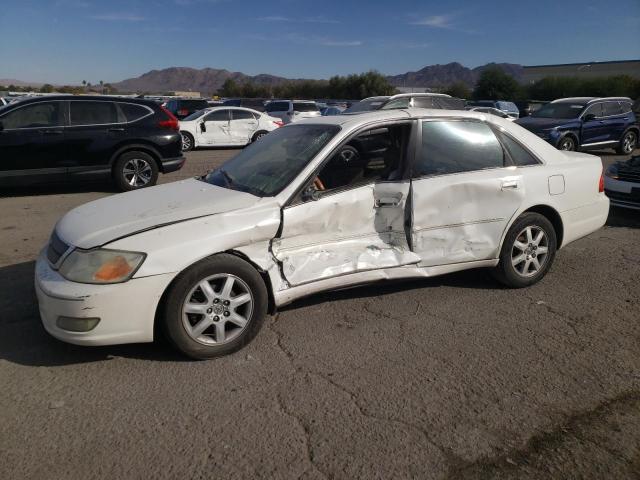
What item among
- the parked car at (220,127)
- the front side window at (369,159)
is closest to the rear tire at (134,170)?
the front side window at (369,159)

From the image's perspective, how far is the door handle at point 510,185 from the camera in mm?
4328

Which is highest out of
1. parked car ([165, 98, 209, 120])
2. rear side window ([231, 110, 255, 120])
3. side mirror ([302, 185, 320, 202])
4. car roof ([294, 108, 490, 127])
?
parked car ([165, 98, 209, 120])

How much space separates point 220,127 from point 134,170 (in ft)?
26.4

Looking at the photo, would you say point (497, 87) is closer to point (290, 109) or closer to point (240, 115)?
point (290, 109)

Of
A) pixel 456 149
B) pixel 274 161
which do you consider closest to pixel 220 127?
pixel 274 161

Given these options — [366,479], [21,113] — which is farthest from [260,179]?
[21,113]

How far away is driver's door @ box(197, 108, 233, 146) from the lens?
16.6m

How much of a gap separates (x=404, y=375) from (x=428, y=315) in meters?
0.95

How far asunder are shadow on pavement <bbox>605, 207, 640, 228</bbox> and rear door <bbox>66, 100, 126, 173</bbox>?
7.86 meters

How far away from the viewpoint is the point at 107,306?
3.04m

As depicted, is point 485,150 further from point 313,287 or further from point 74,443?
point 74,443

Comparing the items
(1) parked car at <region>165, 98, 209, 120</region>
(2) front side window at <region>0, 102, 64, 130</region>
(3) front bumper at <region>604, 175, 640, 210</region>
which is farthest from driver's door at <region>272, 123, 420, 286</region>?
(1) parked car at <region>165, 98, 209, 120</region>

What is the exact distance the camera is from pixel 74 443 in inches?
101

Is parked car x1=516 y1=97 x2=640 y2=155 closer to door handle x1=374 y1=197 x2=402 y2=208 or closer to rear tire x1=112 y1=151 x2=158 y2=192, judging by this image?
rear tire x1=112 y1=151 x2=158 y2=192
